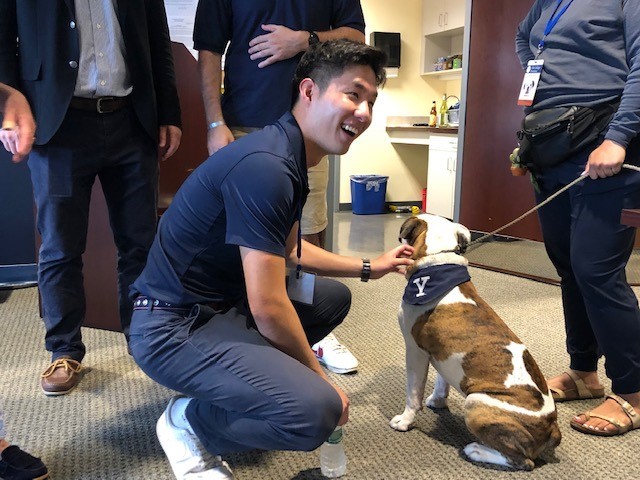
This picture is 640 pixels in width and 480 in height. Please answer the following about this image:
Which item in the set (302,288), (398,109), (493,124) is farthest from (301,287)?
(398,109)

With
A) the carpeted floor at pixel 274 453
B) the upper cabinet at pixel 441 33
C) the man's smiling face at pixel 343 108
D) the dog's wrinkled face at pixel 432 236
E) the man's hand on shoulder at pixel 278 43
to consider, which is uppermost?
the upper cabinet at pixel 441 33

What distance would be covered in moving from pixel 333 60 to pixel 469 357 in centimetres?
81

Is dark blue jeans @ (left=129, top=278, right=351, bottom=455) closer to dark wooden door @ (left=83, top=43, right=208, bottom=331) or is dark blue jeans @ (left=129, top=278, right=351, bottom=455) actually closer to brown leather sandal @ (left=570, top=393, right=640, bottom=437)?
brown leather sandal @ (left=570, top=393, right=640, bottom=437)

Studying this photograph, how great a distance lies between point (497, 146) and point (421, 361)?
235cm

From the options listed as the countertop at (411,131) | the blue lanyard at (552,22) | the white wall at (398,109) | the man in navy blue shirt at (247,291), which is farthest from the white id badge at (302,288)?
the white wall at (398,109)

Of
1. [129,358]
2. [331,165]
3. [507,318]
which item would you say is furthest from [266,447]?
[331,165]

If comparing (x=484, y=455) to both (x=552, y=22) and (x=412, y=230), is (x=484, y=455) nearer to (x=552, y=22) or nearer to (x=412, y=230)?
(x=412, y=230)

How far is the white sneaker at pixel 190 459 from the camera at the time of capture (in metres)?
1.35

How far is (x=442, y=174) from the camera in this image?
5527mm

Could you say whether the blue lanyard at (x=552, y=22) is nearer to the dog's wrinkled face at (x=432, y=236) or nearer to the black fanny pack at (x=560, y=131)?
the black fanny pack at (x=560, y=131)

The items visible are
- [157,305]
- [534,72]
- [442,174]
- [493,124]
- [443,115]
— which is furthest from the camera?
[443,115]

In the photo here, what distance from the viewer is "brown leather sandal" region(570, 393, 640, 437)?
1689 millimetres

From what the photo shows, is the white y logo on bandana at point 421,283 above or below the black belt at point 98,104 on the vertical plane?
below

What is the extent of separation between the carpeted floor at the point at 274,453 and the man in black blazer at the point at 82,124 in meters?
0.15
